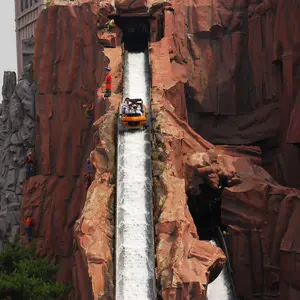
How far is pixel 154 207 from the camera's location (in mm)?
22031

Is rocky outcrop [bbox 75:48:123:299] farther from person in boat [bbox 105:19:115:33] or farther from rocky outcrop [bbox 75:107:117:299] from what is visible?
person in boat [bbox 105:19:115:33]

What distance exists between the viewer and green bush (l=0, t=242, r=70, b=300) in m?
22.0

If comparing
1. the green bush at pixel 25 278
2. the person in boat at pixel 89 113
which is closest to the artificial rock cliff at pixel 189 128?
the person in boat at pixel 89 113

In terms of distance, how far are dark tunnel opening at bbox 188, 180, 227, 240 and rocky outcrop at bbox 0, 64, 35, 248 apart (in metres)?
11.1

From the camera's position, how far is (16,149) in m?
37.0

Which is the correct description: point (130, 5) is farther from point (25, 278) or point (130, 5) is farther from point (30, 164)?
point (25, 278)

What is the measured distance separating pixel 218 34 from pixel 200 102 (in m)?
3.35

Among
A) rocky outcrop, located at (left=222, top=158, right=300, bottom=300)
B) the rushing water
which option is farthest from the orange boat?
the rushing water

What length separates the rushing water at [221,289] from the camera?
24984 mm

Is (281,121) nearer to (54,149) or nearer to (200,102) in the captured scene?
(200,102)

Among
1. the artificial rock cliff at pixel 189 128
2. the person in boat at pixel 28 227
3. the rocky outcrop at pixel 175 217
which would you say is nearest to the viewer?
the rocky outcrop at pixel 175 217

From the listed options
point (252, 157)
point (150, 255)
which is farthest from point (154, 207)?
point (252, 157)

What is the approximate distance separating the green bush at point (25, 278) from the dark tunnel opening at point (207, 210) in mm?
5659

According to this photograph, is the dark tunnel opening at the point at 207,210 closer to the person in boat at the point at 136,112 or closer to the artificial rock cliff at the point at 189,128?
the artificial rock cliff at the point at 189,128
